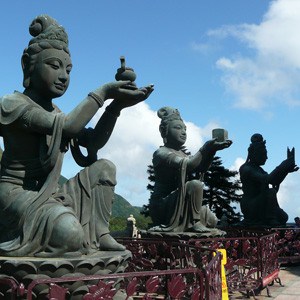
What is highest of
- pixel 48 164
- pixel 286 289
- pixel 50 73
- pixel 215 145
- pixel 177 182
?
pixel 50 73

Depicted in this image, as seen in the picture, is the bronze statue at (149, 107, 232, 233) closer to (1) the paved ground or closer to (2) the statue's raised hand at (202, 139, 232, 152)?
(2) the statue's raised hand at (202, 139, 232, 152)

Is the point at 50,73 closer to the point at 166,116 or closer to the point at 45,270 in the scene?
the point at 45,270

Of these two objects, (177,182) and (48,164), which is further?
(177,182)

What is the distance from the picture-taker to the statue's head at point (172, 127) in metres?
8.47

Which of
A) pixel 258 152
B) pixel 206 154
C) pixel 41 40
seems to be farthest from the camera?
pixel 258 152

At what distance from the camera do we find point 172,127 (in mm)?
8484

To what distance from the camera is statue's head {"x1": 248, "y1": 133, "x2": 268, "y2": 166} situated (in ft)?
38.7

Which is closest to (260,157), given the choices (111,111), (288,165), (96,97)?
(288,165)

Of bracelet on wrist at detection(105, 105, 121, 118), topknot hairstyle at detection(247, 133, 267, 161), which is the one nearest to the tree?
topknot hairstyle at detection(247, 133, 267, 161)

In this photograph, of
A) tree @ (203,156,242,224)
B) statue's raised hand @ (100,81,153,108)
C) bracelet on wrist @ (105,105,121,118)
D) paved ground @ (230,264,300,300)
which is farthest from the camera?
tree @ (203,156,242,224)

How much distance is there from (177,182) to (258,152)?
410cm

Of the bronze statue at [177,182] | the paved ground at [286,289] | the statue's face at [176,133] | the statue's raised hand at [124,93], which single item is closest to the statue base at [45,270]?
the statue's raised hand at [124,93]

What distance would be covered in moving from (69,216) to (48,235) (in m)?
0.24

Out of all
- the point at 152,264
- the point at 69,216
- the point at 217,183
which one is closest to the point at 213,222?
the point at 152,264
